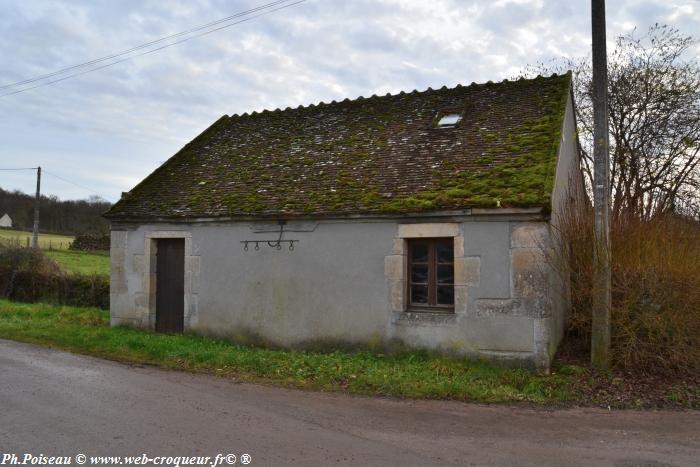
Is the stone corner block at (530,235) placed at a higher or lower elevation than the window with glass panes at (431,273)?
higher

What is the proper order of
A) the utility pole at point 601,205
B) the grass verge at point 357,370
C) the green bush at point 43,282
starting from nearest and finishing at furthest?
the grass verge at point 357,370 → the utility pole at point 601,205 → the green bush at point 43,282

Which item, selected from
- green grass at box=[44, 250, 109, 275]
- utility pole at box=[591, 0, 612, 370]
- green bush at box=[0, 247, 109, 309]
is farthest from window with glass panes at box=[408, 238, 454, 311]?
green grass at box=[44, 250, 109, 275]

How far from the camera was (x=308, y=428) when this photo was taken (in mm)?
5734

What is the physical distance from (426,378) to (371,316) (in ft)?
6.61

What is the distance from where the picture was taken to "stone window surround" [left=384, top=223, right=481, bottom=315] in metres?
8.97

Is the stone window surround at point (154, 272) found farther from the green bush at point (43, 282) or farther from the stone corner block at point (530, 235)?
the stone corner block at point (530, 235)

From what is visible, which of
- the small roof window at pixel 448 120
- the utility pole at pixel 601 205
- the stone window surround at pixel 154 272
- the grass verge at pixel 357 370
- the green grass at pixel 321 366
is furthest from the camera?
the small roof window at pixel 448 120

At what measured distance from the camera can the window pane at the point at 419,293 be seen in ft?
31.3

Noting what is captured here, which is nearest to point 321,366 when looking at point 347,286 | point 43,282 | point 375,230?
point 347,286

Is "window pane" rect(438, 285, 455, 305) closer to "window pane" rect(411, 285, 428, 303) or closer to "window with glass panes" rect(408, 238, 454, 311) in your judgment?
"window with glass panes" rect(408, 238, 454, 311)

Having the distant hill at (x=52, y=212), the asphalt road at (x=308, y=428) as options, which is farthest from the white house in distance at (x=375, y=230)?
the distant hill at (x=52, y=212)

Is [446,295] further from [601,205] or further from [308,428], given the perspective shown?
[308,428]

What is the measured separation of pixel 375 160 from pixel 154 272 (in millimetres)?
5495

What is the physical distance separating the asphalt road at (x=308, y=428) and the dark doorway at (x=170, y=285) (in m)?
4.16
